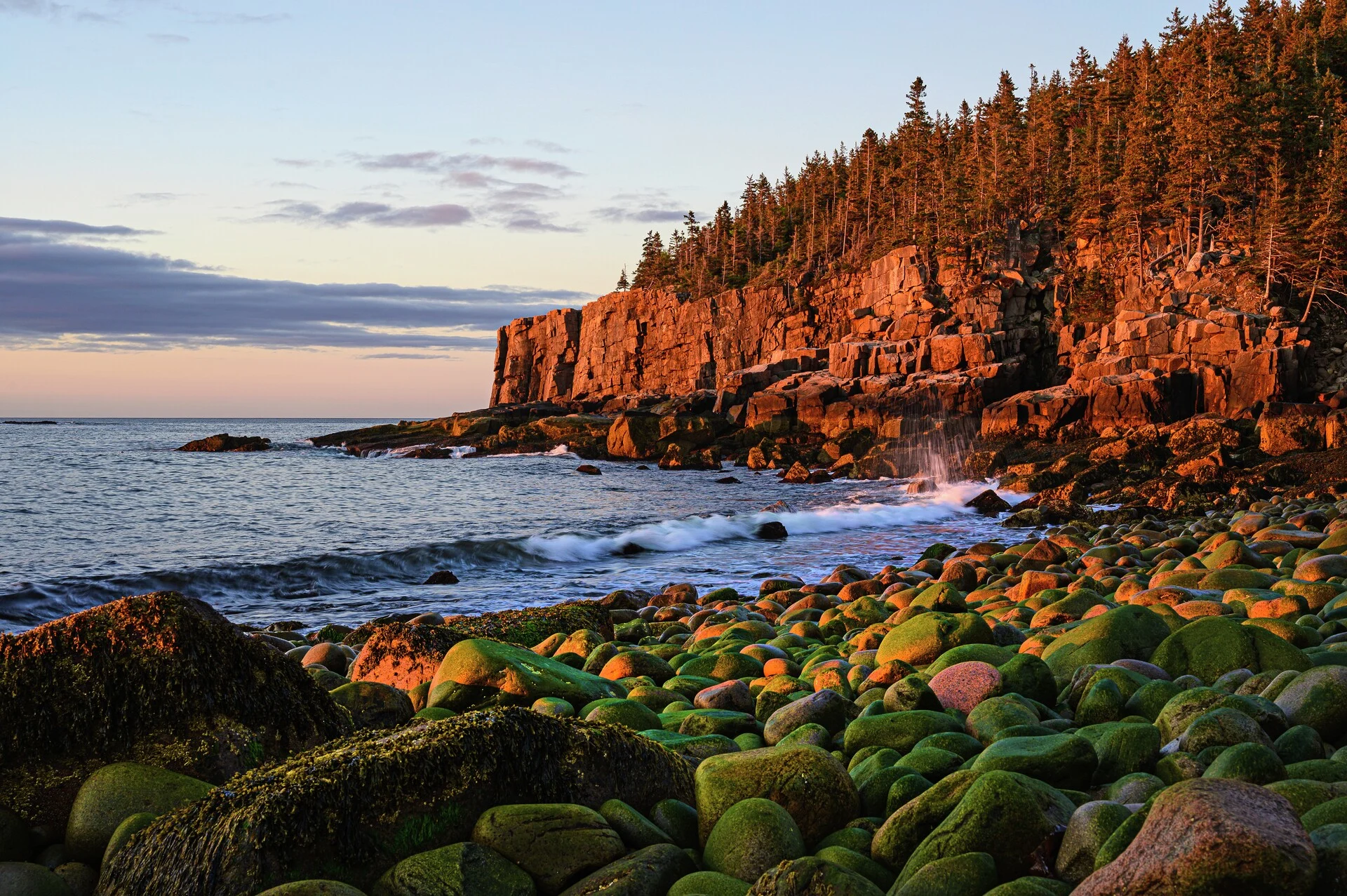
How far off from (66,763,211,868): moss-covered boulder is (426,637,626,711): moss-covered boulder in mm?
1544

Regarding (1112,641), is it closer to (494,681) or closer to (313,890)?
(494,681)

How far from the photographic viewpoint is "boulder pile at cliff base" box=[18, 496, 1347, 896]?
2.75 m

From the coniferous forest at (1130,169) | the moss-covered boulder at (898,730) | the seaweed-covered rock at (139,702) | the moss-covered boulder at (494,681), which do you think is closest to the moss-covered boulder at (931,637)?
the moss-covered boulder at (898,730)

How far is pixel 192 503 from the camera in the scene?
104 ft

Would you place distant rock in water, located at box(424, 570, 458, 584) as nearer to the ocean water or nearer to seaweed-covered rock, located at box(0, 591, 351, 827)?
the ocean water

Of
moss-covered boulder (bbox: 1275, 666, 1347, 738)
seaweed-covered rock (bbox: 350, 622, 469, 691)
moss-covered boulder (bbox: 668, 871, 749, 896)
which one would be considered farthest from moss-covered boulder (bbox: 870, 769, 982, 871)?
seaweed-covered rock (bbox: 350, 622, 469, 691)

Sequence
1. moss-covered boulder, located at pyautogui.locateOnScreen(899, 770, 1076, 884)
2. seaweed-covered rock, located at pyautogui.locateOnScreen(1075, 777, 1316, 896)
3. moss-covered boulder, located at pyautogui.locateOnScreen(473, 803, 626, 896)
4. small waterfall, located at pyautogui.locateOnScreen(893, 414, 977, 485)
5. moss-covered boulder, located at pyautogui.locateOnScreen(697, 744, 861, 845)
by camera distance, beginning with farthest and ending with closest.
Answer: small waterfall, located at pyautogui.locateOnScreen(893, 414, 977, 485)
moss-covered boulder, located at pyautogui.locateOnScreen(697, 744, 861, 845)
moss-covered boulder, located at pyautogui.locateOnScreen(473, 803, 626, 896)
moss-covered boulder, located at pyautogui.locateOnScreen(899, 770, 1076, 884)
seaweed-covered rock, located at pyautogui.locateOnScreen(1075, 777, 1316, 896)

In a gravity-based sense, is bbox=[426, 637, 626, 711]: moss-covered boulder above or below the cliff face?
below

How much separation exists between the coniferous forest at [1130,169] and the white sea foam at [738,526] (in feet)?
91.4

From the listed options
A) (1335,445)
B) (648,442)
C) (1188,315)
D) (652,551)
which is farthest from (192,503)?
(1188,315)

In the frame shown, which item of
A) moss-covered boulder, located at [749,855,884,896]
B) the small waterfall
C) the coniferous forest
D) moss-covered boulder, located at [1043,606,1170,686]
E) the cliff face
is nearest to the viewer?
moss-covered boulder, located at [749,855,884,896]

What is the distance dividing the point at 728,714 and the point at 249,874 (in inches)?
104

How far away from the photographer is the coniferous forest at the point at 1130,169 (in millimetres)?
47594

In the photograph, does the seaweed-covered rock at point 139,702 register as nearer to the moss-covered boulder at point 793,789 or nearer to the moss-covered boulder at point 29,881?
the moss-covered boulder at point 29,881
